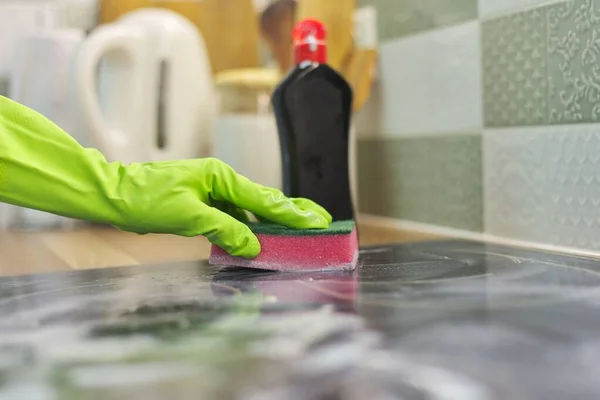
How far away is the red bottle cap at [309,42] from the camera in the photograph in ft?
2.56

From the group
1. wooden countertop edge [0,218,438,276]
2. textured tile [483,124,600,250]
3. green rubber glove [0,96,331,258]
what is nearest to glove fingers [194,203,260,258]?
green rubber glove [0,96,331,258]

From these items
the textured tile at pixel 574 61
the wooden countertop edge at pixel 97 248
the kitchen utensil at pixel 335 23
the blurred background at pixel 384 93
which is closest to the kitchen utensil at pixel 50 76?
the blurred background at pixel 384 93

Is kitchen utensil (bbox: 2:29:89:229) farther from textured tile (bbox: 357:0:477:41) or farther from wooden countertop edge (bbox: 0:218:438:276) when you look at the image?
textured tile (bbox: 357:0:477:41)

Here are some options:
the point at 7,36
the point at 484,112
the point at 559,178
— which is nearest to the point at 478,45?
the point at 484,112

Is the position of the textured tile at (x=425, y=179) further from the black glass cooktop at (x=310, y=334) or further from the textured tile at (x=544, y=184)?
the black glass cooktop at (x=310, y=334)

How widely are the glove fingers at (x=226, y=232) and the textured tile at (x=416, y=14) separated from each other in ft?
1.40

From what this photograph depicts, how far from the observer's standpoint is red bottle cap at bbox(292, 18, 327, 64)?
2.56 ft

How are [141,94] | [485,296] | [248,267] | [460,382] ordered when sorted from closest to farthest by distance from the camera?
1. [460,382]
2. [485,296]
3. [248,267]
4. [141,94]

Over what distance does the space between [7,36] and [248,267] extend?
2.36ft

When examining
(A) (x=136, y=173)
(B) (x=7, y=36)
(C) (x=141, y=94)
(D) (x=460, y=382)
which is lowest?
(D) (x=460, y=382)

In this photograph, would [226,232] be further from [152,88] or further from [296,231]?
[152,88]

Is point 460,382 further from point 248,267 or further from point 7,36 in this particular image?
point 7,36

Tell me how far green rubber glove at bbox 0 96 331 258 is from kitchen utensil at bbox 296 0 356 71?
435mm

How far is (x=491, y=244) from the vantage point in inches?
31.8
